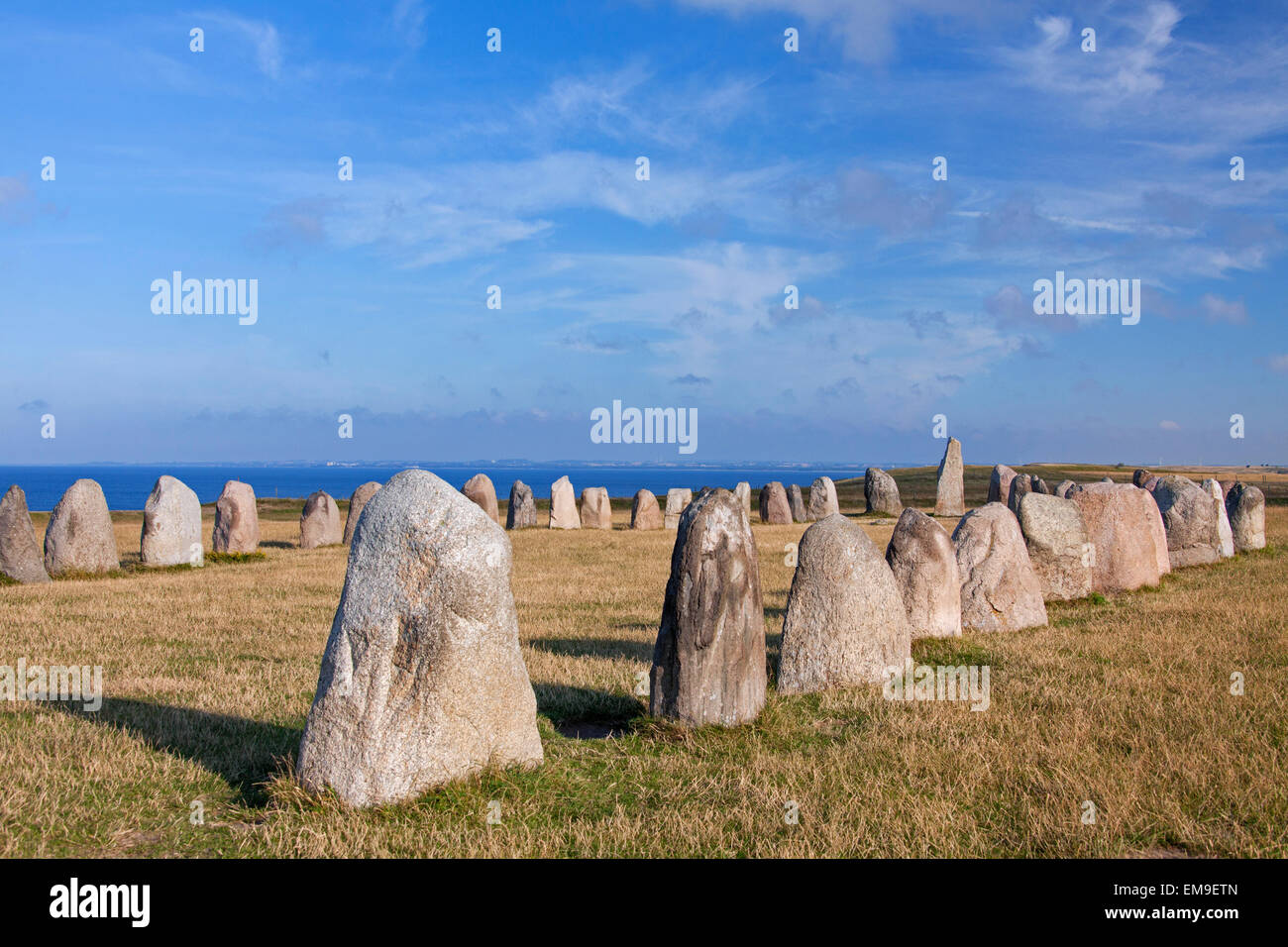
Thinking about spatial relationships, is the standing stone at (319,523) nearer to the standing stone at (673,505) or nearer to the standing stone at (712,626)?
the standing stone at (673,505)

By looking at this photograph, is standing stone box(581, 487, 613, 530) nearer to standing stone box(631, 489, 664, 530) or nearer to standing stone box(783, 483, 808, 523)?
standing stone box(631, 489, 664, 530)

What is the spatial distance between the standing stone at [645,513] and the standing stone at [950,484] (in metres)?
10.6

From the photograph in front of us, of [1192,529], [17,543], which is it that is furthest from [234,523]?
[1192,529]

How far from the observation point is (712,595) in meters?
6.89

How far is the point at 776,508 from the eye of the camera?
33188 millimetres

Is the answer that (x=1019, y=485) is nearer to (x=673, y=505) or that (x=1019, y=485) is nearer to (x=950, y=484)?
(x=950, y=484)

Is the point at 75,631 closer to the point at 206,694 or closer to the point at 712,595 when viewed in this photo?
the point at 206,694

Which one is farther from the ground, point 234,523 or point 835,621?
point 234,523

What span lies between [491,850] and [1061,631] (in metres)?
8.42

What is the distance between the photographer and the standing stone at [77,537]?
17.5 meters

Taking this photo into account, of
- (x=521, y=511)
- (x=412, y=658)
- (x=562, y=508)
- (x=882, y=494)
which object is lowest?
(x=412, y=658)

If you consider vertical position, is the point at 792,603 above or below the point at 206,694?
above

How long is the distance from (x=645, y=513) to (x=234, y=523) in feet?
46.0
